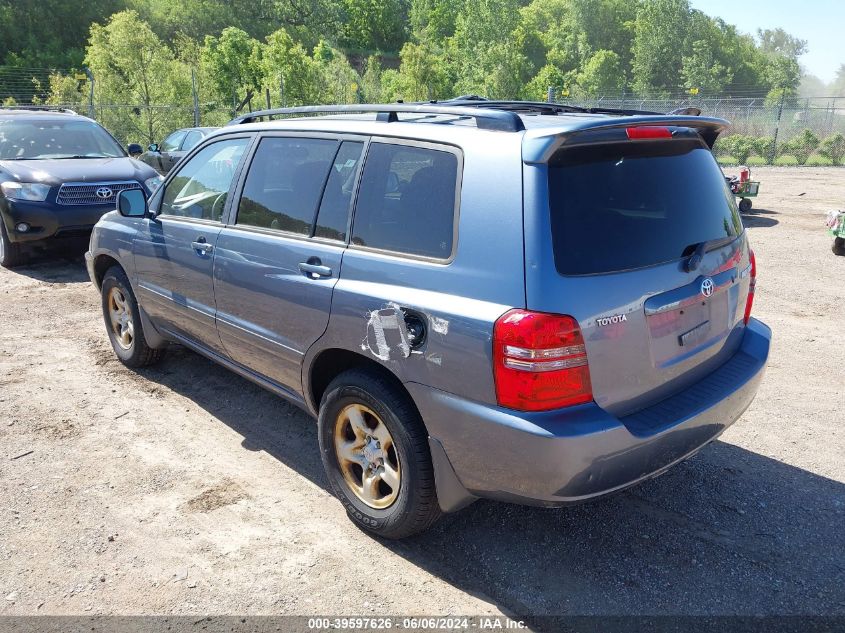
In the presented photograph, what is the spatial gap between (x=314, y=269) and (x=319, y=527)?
128 cm

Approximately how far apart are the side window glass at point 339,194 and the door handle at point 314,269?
15cm

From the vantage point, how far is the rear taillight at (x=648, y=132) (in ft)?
8.90

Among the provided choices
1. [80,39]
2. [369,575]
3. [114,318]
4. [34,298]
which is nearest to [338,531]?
[369,575]

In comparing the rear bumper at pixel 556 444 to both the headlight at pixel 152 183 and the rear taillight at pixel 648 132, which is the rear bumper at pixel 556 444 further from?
the headlight at pixel 152 183

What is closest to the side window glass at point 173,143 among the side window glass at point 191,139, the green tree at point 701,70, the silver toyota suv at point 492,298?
the side window glass at point 191,139

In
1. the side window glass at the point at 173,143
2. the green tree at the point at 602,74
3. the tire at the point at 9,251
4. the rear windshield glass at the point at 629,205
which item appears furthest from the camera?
the green tree at the point at 602,74

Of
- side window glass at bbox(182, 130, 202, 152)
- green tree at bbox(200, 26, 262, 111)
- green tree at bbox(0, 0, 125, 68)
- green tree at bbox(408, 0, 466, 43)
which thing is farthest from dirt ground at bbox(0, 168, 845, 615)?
green tree at bbox(408, 0, 466, 43)

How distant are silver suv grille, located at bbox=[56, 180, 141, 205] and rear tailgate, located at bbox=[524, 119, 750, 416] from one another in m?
7.17

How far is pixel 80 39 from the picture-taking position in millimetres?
85562

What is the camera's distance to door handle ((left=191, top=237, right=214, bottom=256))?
13.0 ft

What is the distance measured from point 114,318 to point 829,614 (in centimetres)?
509

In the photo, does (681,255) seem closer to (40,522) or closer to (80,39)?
(40,522)

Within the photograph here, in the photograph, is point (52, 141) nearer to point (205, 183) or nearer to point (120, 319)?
point (120, 319)

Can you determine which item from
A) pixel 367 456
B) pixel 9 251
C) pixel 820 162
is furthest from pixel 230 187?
pixel 820 162
